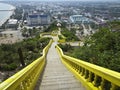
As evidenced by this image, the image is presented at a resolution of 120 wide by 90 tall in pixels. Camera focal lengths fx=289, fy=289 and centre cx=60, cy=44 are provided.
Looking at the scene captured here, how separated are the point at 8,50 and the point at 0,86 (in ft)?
131

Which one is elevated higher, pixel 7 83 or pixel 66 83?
pixel 7 83

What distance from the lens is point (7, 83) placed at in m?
4.19

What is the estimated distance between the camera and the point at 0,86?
3.89 metres

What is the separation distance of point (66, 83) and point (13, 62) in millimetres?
28276

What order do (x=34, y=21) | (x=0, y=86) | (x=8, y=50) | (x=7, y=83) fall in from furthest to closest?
(x=34, y=21) < (x=8, y=50) < (x=7, y=83) < (x=0, y=86)

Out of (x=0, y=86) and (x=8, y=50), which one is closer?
(x=0, y=86)

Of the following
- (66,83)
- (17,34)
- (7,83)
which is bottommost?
(17,34)

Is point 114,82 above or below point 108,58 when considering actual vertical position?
above

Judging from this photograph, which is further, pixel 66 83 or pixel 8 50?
→ pixel 8 50

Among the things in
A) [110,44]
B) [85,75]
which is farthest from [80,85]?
[110,44]

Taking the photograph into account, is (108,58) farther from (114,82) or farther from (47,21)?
(47,21)

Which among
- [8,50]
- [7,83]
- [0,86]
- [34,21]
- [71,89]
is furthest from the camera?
[34,21]

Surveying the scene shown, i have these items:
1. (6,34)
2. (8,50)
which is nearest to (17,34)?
(6,34)

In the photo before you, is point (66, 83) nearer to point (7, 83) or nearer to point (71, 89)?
point (71, 89)
